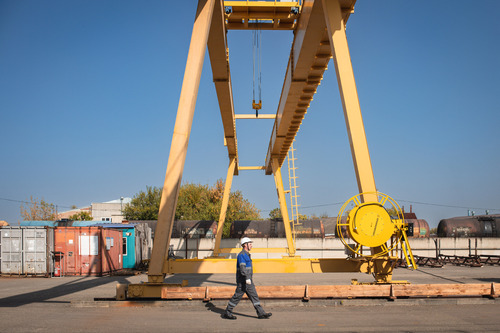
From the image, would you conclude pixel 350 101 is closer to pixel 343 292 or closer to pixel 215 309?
pixel 343 292

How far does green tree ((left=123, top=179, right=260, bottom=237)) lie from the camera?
46750mm

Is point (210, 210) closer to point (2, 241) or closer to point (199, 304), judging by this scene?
point (2, 241)

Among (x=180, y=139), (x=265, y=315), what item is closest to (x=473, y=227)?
(x=265, y=315)

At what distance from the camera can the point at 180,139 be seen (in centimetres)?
906

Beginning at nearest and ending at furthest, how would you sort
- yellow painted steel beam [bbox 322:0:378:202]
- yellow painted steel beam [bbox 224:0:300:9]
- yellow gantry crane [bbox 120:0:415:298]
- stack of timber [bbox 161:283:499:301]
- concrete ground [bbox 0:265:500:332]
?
concrete ground [bbox 0:265:500:332] < yellow gantry crane [bbox 120:0:415:298] < stack of timber [bbox 161:283:499:301] < yellow painted steel beam [bbox 322:0:378:202] < yellow painted steel beam [bbox 224:0:300:9]

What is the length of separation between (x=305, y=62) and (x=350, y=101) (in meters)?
4.25

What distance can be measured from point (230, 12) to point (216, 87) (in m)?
3.24

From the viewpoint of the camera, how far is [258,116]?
2177cm

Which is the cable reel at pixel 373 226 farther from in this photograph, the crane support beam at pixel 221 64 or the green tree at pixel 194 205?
the green tree at pixel 194 205

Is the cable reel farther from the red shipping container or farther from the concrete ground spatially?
the red shipping container

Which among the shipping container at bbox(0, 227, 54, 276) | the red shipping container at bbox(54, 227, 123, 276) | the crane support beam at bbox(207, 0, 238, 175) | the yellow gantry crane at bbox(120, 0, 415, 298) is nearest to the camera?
the yellow gantry crane at bbox(120, 0, 415, 298)

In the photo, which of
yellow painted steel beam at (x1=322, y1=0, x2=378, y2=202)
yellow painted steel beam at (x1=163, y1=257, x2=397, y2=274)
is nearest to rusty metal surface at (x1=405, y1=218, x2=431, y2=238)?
yellow painted steel beam at (x1=163, y1=257, x2=397, y2=274)

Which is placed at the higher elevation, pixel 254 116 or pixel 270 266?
pixel 254 116

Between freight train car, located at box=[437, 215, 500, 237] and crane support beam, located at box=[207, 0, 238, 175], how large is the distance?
722 inches
